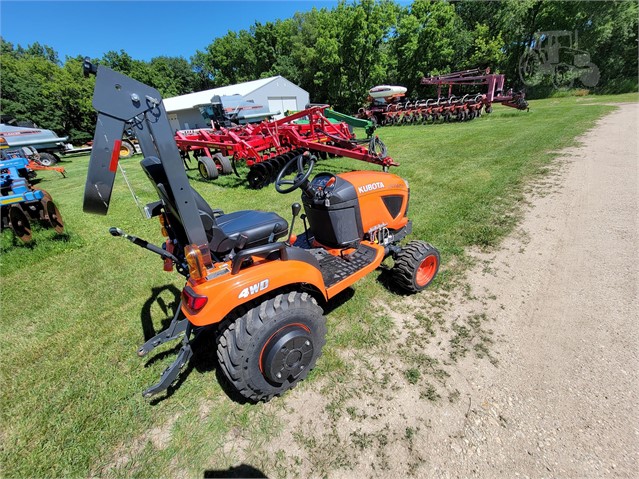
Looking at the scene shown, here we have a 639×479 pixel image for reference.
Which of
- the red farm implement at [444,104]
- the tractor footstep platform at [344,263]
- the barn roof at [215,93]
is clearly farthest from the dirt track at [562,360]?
the barn roof at [215,93]

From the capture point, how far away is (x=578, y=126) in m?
10.8

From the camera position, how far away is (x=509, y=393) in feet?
6.88

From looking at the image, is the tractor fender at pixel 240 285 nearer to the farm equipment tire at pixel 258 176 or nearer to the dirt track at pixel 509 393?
the dirt track at pixel 509 393

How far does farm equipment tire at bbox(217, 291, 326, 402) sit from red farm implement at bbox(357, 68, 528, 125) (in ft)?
58.2

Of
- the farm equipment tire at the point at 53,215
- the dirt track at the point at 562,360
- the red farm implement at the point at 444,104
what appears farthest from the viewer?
the red farm implement at the point at 444,104

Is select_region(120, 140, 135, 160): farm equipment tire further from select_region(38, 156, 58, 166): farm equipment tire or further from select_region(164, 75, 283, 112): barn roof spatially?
select_region(164, 75, 283, 112): barn roof

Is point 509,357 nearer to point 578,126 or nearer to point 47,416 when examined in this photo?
point 47,416

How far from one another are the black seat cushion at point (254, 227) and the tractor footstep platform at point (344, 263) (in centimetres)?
60

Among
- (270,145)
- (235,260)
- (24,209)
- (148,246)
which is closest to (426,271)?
(235,260)

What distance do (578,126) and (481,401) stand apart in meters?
13.2

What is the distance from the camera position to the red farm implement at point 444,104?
1647cm

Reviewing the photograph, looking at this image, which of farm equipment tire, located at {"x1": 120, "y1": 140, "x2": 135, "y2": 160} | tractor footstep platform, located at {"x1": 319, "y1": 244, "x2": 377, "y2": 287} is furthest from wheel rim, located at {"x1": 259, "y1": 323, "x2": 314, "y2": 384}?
farm equipment tire, located at {"x1": 120, "y1": 140, "x2": 135, "y2": 160}

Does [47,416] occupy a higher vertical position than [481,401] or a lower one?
higher

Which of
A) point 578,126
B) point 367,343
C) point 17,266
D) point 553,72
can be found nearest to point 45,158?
point 17,266
